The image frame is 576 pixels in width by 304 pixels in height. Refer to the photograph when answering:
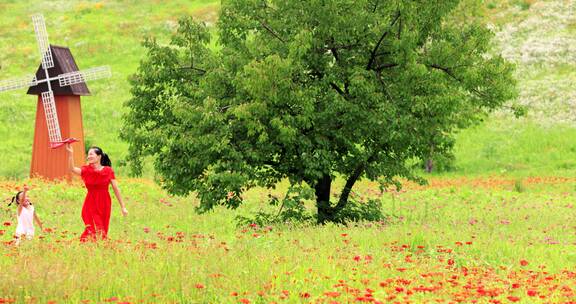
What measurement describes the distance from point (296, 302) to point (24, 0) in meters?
86.4

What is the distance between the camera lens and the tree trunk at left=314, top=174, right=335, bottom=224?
19688mm

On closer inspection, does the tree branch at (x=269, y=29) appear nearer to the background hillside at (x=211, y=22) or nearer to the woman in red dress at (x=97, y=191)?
the woman in red dress at (x=97, y=191)

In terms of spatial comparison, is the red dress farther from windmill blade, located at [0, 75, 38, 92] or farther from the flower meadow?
windmill blade, located at [0, 75, 38, 92]

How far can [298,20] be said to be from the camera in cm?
1875

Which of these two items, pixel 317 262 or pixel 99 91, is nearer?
pixel 317 262

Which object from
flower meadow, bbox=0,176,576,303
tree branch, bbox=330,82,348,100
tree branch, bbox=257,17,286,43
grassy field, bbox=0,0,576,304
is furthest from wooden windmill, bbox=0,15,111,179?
tree branch, bbox=330,82,348,100

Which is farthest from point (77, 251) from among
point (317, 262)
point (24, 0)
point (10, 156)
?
point (24, 0)

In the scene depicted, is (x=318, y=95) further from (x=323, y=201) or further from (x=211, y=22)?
(x=211, y=22)

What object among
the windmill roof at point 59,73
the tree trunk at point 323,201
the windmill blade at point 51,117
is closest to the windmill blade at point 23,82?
the windmill roof at point 59,73

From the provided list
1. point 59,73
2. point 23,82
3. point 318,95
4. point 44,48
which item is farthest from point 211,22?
point 318,95

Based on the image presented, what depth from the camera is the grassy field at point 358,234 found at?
9.08 m

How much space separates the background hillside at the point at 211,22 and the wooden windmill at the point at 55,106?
275cm

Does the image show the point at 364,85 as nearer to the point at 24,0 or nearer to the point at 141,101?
the point at 141,101

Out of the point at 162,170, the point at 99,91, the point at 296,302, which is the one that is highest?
the point at 99,91
